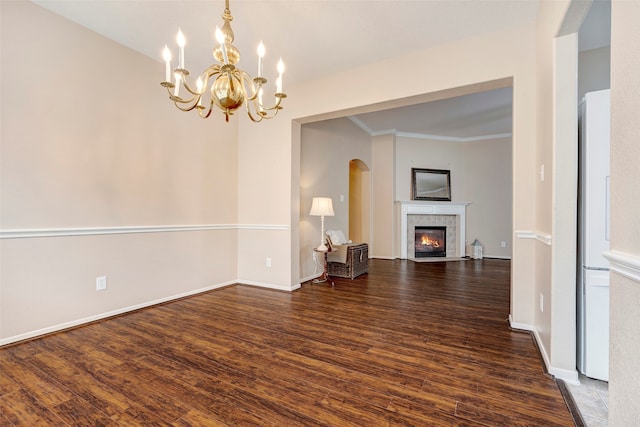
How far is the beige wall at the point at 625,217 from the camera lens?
0.78 metres

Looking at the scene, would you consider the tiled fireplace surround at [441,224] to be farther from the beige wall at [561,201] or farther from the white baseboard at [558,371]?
the beige wall at [561,201]

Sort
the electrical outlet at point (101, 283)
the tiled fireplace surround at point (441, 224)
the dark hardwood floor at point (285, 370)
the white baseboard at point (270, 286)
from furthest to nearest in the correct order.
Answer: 1. the tiled fireplace surround at point (441, 224)
2. the white baseboard at point (270, 286)
3. the electrical outlet at point (101, 283)
4. the dark hardwood floor at point (285, 370)

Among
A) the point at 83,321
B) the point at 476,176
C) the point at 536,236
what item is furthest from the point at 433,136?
the point at 83,321

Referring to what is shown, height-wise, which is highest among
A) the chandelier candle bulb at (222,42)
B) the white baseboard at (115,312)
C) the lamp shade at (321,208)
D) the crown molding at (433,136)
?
the crown molding at (433,136)

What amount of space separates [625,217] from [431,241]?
6.40m

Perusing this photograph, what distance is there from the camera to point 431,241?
274 inches

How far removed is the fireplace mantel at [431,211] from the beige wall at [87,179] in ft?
14.5

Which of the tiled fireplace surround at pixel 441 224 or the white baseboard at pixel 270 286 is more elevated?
the tiled fireplace surround at pixel 441 224

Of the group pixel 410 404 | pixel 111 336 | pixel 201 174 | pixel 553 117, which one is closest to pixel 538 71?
pixel 553 117

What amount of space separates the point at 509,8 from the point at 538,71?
0.56 meters

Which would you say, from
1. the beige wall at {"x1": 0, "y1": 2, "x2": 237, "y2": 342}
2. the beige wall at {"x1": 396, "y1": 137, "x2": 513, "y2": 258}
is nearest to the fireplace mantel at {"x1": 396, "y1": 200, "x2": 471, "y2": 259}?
the beige wall at {"x1": 396, "y1": 137, "x2": 513, "y2": 258}

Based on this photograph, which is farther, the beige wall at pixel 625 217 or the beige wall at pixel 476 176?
the beige wall at pixel 476 176

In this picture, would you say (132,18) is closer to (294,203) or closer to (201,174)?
(201,174)

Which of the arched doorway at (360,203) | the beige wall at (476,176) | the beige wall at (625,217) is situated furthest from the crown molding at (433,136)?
the beige wall at (625,217)
